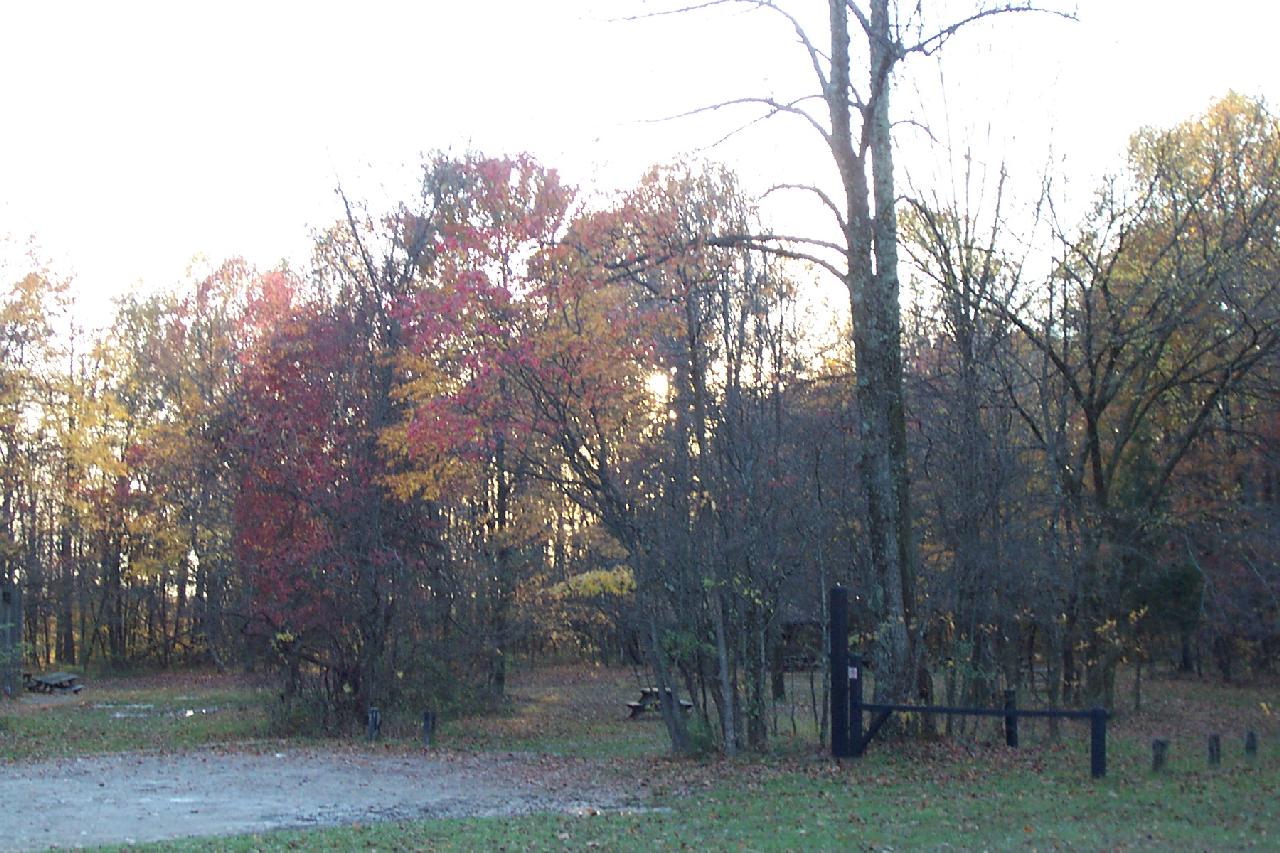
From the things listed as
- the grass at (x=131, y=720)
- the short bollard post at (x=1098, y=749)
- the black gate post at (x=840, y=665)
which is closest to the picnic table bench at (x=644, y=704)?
the grass at (x=131, y=720)

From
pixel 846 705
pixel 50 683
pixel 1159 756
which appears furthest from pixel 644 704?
pixel 50 683

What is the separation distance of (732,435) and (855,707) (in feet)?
12.9

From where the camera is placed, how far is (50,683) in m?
34.7

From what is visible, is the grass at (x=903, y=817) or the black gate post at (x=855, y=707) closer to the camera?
the grass at (x=903, y=817)

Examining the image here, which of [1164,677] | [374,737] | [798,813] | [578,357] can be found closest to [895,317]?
[578,357]

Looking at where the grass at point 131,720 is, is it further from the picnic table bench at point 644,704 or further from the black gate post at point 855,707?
the black gate post at point 855,707

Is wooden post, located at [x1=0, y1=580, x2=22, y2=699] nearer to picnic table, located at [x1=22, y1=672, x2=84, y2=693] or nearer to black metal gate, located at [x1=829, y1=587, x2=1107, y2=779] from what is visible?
picnic table, located at [x1=22, y1=672, x2=84, y2=693]

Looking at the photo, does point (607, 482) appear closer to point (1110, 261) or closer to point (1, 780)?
point (1, 780)

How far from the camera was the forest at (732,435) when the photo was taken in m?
15.9

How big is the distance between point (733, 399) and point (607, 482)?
2393 millimetres

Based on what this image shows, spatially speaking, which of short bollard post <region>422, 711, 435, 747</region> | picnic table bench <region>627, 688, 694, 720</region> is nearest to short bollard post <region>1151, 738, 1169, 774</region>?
short bollard post <region>422, 711, 435, 747</region>

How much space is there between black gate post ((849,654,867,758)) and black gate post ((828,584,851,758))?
0.24ft

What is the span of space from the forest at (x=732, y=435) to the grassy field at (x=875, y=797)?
4.08 feet

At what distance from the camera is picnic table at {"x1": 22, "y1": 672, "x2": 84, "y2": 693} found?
114ft
